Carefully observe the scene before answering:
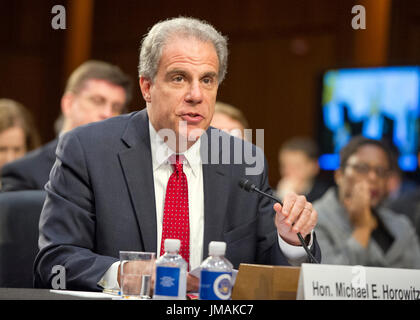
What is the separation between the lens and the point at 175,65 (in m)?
2.22

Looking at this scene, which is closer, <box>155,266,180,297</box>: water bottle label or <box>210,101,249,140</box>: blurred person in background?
<box>155,266,180,297</box>: water bottle label

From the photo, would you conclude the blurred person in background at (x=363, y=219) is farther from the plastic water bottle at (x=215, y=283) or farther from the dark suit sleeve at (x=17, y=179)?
the plastic water bottle at (x=215, y=283)

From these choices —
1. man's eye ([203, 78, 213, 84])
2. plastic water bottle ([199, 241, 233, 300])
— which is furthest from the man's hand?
man's eye ([203, 78, 213, 84])

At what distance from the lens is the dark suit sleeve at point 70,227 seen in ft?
6.29

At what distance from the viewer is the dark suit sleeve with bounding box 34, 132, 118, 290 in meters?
1.92

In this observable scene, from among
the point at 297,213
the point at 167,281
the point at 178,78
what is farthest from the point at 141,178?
the point at 167,281

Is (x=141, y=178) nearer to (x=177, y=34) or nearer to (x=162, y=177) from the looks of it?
(x=162, y=177)

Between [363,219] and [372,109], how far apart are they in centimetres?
175

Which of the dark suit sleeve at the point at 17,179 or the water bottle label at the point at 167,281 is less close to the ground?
the water bottle label at the point at 167,281

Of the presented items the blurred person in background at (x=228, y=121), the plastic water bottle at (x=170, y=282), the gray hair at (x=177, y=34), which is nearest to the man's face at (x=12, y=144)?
the blurred person in background at (x=228, y=121)

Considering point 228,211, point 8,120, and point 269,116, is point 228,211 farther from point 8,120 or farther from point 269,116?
point 269,116

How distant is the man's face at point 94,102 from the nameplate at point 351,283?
2732 mm

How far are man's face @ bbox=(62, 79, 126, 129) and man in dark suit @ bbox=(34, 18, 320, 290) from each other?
1684 mm

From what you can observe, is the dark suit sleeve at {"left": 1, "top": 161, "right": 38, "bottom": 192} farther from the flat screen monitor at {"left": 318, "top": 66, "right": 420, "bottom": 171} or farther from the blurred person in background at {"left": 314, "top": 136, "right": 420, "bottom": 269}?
the flat screen monitor at {"left": 318, "top": 66, "right": 420, "bottom": 171}
